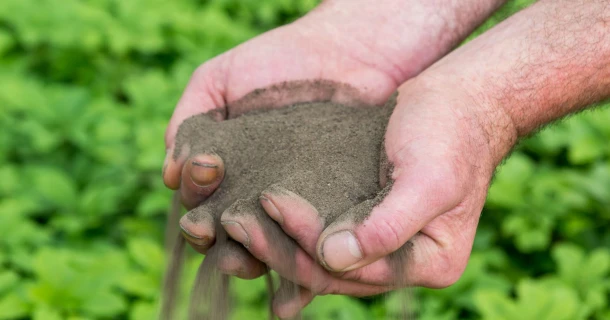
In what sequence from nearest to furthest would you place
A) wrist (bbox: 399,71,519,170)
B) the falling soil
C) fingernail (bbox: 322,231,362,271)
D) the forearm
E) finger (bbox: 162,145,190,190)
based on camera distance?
fingernail (bbox: 322,231,362,271), the falling soil, wrist (bbox: 399,71,519,170), finger (bbox: 162,145,190,190), the forearm

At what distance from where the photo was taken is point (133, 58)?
3.51 meters

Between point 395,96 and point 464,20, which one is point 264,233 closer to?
point 395,96

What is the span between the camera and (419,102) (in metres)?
1.59

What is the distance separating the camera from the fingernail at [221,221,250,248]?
4.51 ft

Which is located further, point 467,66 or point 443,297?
point 443,297

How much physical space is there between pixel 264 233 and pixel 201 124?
474 mm

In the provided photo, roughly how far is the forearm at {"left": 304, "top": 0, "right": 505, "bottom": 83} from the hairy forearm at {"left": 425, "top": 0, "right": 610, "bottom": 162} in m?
0.37

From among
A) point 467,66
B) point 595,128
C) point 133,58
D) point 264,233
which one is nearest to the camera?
point 264,233

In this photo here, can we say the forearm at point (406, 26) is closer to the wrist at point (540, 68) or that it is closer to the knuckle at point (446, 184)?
the wrist at point (540, 68)

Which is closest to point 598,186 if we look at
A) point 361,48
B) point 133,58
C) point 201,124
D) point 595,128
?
point 595,128

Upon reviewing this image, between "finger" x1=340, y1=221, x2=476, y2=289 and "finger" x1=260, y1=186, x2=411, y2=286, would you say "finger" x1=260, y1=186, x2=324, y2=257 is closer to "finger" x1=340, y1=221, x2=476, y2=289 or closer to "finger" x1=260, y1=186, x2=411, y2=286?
"finger" x1=260, y1=186, x2=411, y2=286

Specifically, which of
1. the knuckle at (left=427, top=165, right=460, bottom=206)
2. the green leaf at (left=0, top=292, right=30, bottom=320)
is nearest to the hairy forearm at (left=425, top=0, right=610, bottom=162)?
the knuckle at (left=427, top=165, right=460, bottom=206)

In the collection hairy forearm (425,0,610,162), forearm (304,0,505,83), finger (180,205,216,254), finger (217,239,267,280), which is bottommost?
finger (217,239,267,280)

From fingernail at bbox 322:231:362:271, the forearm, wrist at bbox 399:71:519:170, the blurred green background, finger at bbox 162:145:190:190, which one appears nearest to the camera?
A: fingernail at bbox 322:231:362:271
